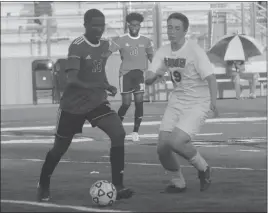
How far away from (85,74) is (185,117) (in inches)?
42.6

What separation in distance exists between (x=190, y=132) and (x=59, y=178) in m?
1.49

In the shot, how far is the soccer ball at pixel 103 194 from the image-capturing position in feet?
22.2

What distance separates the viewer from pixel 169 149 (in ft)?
24.5

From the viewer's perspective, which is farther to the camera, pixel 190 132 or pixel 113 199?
pixel 190 132

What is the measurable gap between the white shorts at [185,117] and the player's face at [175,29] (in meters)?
0.76

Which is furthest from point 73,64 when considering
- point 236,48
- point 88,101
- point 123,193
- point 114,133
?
point 236,48

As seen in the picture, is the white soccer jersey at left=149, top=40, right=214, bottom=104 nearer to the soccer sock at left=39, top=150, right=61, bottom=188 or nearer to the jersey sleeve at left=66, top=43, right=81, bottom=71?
the jersey sleeve at left=66, top=43, right=81, bottom=71

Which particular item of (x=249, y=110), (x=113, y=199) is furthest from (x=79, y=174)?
(x=249, y=110)

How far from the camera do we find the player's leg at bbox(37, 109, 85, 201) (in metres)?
6.91

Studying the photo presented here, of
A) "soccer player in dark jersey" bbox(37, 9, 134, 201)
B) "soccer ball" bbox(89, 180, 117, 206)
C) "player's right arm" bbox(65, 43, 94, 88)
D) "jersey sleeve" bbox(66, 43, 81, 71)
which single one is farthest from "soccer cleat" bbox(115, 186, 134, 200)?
"jersey sleeve" bbox(66, 43, 81, 71)

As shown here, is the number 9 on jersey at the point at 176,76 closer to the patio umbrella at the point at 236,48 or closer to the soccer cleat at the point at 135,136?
the soccer cleat at the point at 135,136

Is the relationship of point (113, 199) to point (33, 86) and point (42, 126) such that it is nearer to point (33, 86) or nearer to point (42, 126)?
point (42, 126)

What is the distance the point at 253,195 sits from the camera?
285 inches

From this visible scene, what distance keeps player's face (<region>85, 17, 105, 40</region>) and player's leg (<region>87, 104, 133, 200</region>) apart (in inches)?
28.4
